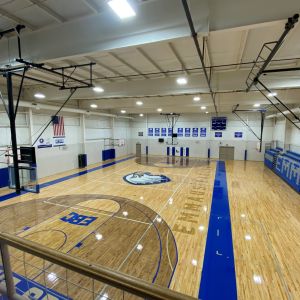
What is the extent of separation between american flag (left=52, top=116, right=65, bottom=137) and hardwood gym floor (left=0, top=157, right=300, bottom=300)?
3935 millimetres

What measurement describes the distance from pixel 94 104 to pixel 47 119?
2.99m

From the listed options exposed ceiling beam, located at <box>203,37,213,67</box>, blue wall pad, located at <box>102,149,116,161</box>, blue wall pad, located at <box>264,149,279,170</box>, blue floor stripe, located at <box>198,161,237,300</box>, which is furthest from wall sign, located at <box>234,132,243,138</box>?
exposed ceiling beam, located at <box>203,37,213,67</box>

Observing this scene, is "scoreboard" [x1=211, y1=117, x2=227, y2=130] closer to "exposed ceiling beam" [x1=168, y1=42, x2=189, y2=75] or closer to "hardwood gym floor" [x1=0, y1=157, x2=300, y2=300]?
"hardwood gym floor" [x1=0, y1=157, x2=300, y2=300]

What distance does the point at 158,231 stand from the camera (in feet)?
17.6

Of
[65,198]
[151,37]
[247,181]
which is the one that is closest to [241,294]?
[151,37]

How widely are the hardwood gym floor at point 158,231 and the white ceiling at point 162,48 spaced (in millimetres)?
3688

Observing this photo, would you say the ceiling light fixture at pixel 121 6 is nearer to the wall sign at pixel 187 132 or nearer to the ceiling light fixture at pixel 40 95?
the ceiling light fixture at pixel 40 95

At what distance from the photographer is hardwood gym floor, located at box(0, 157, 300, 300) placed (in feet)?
12.1

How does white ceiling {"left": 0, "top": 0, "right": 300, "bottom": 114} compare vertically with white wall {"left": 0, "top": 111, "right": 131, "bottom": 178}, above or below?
above

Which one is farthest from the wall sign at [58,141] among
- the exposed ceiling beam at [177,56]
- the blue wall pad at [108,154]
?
the exposed ceiling beam at [177,56]

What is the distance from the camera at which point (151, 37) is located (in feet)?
10.6

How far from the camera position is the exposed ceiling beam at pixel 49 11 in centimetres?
328

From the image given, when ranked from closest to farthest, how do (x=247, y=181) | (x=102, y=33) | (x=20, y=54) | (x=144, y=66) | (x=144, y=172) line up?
(x=102, y=33)
(x=20, y=54)
(x=144, y=66)
(x=247, y=181)
(x=144, y=172)

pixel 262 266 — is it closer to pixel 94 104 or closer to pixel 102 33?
pixel 102 33
